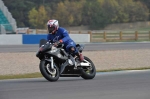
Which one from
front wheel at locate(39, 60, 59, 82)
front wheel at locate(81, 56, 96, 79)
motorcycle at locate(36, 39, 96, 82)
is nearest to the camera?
front wheel at locate(39, 60, 59, 82)

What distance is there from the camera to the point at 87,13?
6253 cm

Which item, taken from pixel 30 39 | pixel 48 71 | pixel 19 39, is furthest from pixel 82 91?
pixel 19 39

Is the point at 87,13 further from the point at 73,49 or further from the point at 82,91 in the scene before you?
the point at 82,91

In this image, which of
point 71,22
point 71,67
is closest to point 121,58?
point 71,67

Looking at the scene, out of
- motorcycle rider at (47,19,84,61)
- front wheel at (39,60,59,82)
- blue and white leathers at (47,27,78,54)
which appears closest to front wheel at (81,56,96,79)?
motorcycle rider at (47,19,84,61)

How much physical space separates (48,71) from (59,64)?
571mm

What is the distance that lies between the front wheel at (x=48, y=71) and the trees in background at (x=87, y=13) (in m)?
48.5

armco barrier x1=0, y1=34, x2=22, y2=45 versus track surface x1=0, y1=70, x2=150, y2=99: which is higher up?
track surface x1=0, y1=70, x2=150, y2=99

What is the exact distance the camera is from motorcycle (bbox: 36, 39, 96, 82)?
11125 millimetres

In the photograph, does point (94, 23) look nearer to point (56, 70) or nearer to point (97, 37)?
point (97, 37)

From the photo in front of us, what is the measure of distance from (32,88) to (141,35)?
130ft

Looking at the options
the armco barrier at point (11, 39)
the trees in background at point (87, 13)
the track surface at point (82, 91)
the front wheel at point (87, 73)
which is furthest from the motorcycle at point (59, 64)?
the trees in background at point (87, 13)

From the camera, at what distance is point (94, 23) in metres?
61.8

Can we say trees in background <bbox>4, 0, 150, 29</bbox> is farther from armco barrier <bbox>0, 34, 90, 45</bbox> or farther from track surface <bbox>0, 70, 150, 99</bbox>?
track surface <bbox>0, 70, 150, 99</bbox>
